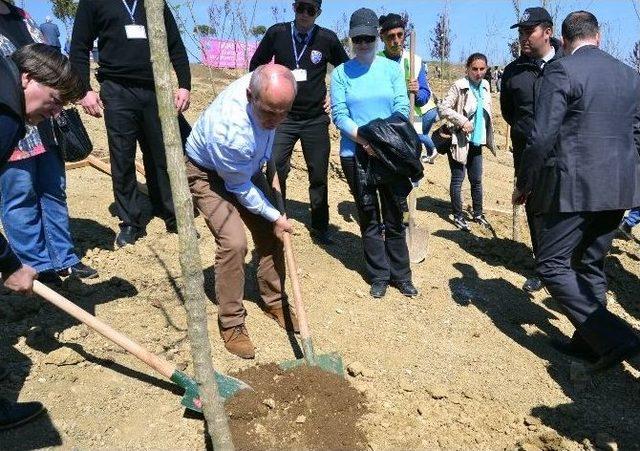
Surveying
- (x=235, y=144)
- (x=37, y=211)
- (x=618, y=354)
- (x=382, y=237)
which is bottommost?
(x=618, y=354)

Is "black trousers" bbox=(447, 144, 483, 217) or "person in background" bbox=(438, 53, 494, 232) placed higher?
"person in background" bbox=(438, 53, 494, 232)

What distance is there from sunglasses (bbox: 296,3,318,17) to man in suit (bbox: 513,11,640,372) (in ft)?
6.13

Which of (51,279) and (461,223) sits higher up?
(51,279)

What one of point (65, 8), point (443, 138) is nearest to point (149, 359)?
point (443, 138)

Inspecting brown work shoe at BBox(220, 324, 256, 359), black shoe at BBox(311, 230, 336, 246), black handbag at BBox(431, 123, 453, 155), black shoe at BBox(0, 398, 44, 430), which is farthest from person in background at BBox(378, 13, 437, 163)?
black shoe at BBox(0, 398, 44, 430)

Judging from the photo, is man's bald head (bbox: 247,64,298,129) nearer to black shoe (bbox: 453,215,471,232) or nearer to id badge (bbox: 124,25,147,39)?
id badge (bbox: 124,25,147,39)

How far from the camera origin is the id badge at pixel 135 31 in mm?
4152

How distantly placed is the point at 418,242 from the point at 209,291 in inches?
72.7

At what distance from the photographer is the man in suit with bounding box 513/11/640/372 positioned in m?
3.10

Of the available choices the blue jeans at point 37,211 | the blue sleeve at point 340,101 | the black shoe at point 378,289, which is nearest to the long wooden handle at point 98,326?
the blue jeans at point 37,211

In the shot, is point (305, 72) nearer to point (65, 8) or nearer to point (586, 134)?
point (586, 134)

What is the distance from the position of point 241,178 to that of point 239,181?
0.03m

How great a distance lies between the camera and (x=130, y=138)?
4.36m

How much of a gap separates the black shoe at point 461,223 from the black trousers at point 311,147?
1622 millimetres
